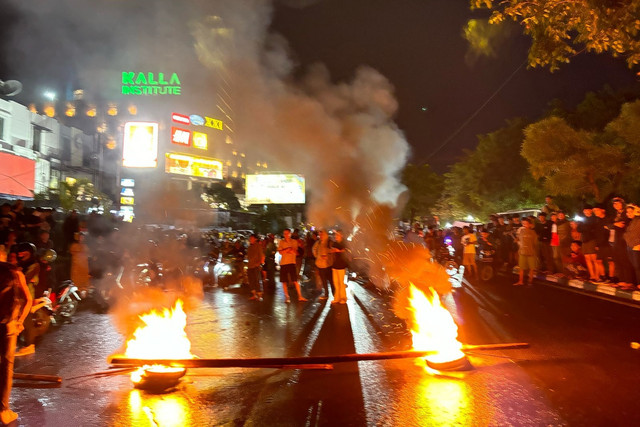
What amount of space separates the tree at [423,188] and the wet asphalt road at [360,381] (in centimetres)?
3941

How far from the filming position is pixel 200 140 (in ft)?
189

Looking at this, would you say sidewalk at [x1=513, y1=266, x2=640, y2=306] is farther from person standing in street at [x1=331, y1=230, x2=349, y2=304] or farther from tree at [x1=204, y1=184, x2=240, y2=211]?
tree at [x1=204, y1=184, x2=240, y2=211]

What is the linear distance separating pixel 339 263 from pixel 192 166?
42.9 metres

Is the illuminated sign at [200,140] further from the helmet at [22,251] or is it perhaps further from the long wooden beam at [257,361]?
the long wooden beam at [257,361]

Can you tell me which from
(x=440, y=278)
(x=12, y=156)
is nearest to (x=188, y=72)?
(x=12, y=156)

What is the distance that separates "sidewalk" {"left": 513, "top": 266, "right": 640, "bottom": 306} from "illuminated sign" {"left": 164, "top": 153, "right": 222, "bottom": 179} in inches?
1602

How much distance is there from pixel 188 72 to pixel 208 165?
59.2ft

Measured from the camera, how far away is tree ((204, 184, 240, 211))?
46.3 meters

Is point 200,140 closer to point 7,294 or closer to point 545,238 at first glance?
point 545,238

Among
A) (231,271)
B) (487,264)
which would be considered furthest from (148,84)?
(487,264)

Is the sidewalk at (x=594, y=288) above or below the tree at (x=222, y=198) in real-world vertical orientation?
below

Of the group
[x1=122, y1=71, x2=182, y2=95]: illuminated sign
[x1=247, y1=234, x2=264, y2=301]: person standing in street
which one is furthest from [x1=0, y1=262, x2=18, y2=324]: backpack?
[x1=122, y1=71, x2=182, y2=95]: illuminated sign

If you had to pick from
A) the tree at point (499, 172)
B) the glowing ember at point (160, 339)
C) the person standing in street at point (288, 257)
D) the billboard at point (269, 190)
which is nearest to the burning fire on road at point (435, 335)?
the glowing ember at point (160, 339)

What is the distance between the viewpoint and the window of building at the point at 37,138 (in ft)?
103
